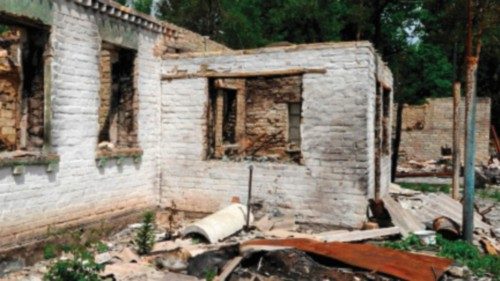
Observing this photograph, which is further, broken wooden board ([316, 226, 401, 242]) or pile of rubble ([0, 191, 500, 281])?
broken wooden board ([316, 226, 401, 242])

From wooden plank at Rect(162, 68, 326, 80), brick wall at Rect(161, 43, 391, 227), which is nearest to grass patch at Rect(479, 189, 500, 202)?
brick wall at Rect(161, 43, 391, 227)

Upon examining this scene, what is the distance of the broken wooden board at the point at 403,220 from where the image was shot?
27.4ft

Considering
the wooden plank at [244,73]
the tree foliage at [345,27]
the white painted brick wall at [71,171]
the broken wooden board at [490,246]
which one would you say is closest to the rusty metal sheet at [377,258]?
the broken wooden board at [490,246]

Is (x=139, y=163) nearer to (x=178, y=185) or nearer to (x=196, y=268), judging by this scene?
(x=178, y=185)

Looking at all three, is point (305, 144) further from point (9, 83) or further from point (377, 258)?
point (9, 83)

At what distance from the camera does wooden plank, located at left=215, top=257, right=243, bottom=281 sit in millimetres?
5973

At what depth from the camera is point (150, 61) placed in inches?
378

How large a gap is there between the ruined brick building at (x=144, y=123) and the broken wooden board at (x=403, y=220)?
0.49 m

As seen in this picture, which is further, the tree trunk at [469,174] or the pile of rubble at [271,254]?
the tree trunk at [469,174]

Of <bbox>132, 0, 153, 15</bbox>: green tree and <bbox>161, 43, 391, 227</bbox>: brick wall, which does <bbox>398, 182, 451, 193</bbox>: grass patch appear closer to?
<bbox>161, 43, 391, 227</bbox>: brick wall

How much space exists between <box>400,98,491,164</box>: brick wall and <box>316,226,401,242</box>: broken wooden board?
19.6 m

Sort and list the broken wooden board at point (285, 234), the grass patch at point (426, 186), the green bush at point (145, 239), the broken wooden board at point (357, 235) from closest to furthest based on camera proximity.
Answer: the green bush at point (145, 239) < the broken wooden board at point (357, 235) < the broken wooden board at point (285, 234) < the grass patch at point (426, 186)

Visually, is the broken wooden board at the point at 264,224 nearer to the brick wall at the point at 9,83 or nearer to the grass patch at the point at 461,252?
the grass patch at the point at 461,252

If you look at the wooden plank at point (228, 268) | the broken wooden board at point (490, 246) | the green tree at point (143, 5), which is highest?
the green tree at point (143, 5)
